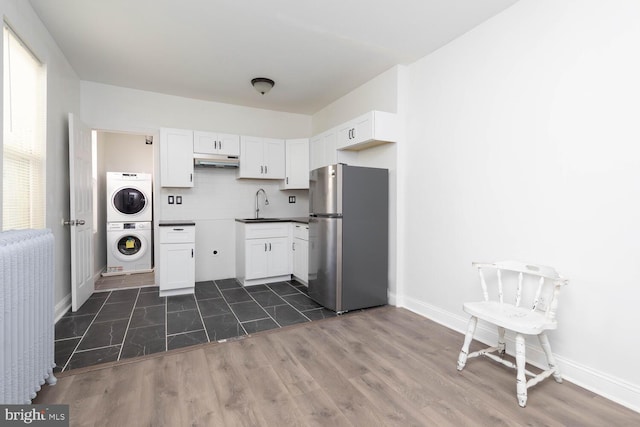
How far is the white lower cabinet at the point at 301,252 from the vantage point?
4.00m

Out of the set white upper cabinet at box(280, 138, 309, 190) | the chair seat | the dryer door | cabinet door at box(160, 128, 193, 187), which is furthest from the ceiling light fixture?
the chair seat

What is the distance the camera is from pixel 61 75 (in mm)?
3051

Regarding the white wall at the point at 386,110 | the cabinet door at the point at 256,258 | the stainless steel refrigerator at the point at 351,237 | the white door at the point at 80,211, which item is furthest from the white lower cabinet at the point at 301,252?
the white door at the point at 80,211

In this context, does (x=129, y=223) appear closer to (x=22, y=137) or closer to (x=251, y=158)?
(x=251, y=158)

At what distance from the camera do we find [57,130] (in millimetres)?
2947

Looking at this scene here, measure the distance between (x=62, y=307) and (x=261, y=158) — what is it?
286 cm

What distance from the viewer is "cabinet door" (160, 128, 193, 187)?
3.96 meters

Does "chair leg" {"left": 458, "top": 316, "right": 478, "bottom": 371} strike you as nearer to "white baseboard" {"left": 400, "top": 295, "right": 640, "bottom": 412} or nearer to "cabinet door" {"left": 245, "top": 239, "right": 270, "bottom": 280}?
"white baseboard" {"left": 400, "top": 295, "right": 640, "bottom": 412}

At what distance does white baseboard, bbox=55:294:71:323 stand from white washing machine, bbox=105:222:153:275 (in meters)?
1.66

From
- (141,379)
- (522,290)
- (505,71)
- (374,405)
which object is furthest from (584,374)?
(141,379)

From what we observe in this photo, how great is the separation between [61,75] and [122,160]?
7.74ft

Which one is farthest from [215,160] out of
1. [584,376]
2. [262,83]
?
[584,376]

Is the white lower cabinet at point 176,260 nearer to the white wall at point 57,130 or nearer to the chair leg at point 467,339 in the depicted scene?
the white wall at point 57,130

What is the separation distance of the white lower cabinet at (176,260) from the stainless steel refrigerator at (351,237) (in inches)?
63.4
